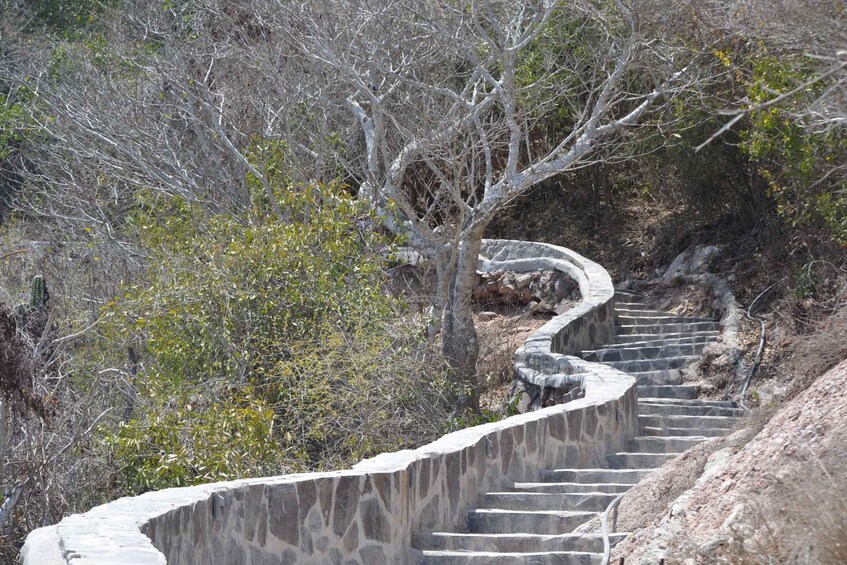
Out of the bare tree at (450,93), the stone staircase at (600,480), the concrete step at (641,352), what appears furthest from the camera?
the concrete step at (641,352)

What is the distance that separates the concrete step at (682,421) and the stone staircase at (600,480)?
0.4 inches

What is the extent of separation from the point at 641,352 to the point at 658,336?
112 centimetres

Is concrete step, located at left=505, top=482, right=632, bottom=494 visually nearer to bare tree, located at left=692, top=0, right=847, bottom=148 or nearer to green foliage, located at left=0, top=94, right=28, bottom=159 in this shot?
bare tree, located at left=692, top=0, right=847, bottom=148

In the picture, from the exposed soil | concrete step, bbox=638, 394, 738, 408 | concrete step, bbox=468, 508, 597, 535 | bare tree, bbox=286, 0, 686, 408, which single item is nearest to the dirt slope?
concrete step, bbox=468, 508, 597, 535

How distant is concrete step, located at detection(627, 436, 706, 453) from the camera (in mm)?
11164

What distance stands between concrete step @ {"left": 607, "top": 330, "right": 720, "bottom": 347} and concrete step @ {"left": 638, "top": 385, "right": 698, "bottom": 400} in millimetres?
1454

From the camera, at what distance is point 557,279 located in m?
19.1

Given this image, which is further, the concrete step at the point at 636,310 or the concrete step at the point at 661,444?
the concrete step at the point at 636,310

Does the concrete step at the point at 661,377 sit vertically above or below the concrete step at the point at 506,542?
above

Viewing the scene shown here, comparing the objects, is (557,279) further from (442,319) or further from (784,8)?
(784,8)

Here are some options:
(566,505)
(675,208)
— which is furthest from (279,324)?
(675,208)

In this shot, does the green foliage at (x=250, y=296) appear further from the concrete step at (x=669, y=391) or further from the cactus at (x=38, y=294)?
the concrete step at (x=669, y=391)

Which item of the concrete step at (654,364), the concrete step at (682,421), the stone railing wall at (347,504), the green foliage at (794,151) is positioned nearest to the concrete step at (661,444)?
the stone railing wall at (347,504)

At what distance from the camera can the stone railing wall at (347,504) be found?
4.62m
